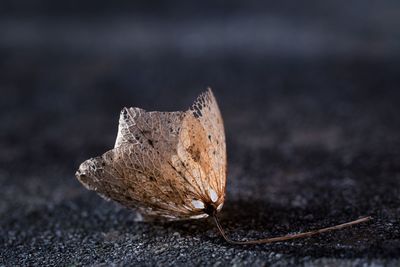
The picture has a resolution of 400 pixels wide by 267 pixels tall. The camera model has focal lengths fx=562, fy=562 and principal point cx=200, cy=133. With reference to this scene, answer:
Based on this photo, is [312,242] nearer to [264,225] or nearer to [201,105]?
[264,225]

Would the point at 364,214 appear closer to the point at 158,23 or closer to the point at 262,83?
the point at 262,83

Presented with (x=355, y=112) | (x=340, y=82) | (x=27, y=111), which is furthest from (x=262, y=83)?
(x=27, y=111)

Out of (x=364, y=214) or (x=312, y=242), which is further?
(x=364, y=214)

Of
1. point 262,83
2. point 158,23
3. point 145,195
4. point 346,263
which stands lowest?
point 346,263

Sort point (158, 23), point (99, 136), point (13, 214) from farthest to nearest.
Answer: point (158, 23) < point (99, 136) < point (13, 214)

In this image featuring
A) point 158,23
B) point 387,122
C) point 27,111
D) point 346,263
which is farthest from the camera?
point 158,23

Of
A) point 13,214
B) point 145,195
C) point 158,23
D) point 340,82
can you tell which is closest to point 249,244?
point 145,195

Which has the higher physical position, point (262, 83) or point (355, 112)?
point (262, 83)
